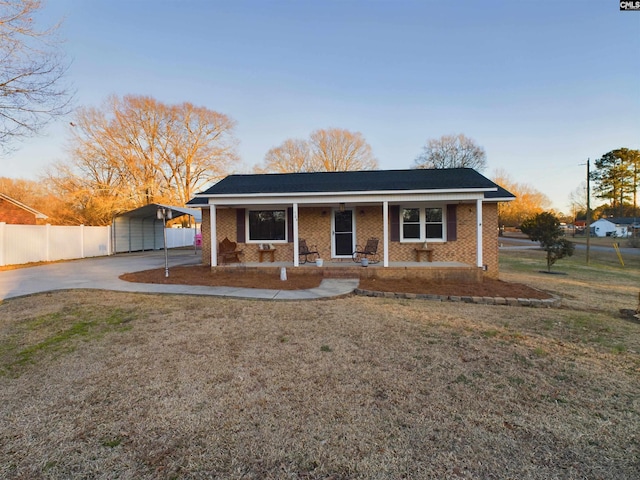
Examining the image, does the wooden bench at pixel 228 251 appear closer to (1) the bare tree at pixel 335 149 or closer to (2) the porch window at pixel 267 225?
(2) the porch window at pixel 267 225

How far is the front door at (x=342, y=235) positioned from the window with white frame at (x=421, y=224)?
1878 mm

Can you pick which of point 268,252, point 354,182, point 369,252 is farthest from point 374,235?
point 268,252

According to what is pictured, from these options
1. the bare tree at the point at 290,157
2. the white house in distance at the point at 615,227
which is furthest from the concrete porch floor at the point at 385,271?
the white house in distance at the point at 615,227

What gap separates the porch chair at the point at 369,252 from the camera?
35.5 ft

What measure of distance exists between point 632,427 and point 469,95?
17.7 meters

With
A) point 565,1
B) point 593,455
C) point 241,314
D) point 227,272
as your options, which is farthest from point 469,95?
point 593,455

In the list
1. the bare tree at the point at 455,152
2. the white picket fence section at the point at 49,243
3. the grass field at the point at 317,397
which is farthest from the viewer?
the bare tree at the point at 455,152

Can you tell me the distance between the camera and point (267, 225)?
11.9 meters

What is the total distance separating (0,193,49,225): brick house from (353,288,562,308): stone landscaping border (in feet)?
75.5

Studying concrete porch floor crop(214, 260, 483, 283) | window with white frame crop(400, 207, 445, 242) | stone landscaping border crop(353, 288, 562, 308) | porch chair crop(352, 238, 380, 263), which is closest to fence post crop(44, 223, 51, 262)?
concrete porch floor crop(214, 260, 483, 283)

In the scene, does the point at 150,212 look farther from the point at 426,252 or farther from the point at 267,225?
the point at 426,252

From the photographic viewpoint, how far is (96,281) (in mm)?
9141

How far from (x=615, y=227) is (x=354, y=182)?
6397cm

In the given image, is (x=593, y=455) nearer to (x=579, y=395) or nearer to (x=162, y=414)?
(x=579, y=395)
